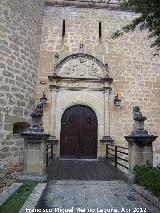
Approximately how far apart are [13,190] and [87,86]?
255 inches

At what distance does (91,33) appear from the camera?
35.3ft

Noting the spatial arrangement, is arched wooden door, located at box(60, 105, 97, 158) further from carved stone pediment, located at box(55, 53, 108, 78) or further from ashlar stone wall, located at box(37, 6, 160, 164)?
carved stone pediment, located at box(55, 53, 108, 78)

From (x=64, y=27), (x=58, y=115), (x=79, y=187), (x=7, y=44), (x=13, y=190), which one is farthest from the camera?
(x=64, y=27)

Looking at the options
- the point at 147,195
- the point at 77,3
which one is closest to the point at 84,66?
the point at 77,3

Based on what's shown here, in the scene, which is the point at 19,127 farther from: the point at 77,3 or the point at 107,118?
the point at 77,3

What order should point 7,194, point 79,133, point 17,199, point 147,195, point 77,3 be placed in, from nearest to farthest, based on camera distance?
point 17,199
point 7,194
point 147,195
point 79,133
point 77,3

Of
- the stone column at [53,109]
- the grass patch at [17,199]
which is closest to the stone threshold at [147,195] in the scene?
the grass patch at [17,199]

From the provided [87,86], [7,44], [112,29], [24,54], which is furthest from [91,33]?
[7,44]

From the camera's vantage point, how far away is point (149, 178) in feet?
14.7

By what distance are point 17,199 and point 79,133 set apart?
6090 mm

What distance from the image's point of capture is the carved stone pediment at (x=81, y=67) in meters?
10.2

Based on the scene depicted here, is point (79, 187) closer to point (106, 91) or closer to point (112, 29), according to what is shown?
point (106, 91)

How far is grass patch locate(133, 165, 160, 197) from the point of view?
13.5 feet

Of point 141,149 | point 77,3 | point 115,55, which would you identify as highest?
point 77,3
